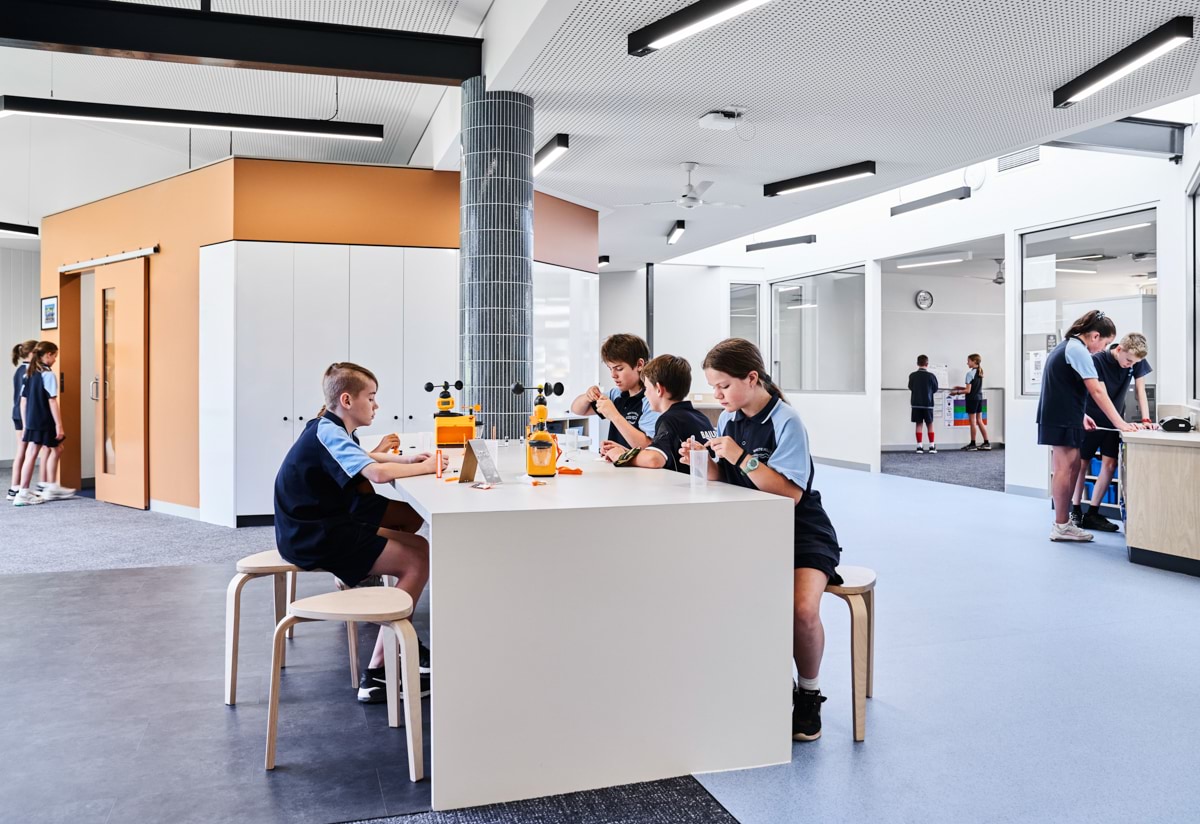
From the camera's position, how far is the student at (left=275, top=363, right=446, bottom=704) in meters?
2.86

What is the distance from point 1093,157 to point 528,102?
5.47 metres

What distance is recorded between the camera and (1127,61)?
4.58 m

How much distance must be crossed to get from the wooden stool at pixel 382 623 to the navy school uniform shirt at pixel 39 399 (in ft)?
23.8

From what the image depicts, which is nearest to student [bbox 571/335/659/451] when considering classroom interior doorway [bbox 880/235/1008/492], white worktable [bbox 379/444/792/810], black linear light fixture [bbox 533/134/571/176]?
white worktable [bbox 379/444/792/810]

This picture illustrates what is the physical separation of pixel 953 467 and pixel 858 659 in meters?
9.37

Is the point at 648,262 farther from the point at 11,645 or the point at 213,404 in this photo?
the point at 11,645

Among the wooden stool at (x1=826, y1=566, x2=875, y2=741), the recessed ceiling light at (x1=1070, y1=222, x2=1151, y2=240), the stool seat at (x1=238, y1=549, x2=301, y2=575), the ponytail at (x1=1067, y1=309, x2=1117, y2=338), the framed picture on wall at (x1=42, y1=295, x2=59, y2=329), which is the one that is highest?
the recessed ceiling light at (x1=1070, y1=222, x2=1151, y2=240)

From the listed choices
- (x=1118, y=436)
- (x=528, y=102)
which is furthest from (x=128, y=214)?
(x=1118, y=436)

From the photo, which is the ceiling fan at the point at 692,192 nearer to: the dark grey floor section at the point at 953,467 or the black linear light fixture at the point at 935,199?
the black linear light fixture at the point at 935,199

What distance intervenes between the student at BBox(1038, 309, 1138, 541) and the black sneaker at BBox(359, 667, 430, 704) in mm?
4859

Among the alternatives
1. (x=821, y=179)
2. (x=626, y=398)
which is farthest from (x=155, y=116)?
(x=821, y=179)

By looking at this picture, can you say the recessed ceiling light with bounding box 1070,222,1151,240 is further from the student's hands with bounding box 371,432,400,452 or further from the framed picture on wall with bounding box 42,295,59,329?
the framed picture on wall with bounding box 42,295,59,329

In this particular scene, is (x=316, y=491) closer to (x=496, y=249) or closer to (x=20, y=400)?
(x=496, y=249)

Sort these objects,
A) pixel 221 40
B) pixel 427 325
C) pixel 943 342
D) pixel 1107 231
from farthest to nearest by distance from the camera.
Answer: pixel 943 342
pixel 1107 231
pixel 427 325
pixel 221 40
